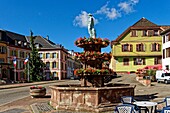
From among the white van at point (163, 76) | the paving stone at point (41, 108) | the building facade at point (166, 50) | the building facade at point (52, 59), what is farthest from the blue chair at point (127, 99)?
the building facade at point (52, 59)

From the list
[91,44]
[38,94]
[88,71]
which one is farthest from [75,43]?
[38,94]

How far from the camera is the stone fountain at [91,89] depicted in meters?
Result: 10.9

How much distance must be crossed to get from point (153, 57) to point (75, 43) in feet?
128

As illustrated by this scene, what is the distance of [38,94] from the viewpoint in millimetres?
17781

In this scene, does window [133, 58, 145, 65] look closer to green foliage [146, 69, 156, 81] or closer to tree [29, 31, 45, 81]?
green foliage [146, 69, 156, 81]

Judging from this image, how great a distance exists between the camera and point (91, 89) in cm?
1082

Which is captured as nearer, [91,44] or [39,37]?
[91,44]

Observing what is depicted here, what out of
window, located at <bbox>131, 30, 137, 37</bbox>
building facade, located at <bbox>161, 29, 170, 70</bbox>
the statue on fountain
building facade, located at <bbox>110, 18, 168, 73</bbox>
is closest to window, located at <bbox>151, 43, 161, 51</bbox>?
building facade, located at <bbox>110, 18, 168, 73</bbox>

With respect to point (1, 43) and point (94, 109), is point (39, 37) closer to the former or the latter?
point (1, 43)

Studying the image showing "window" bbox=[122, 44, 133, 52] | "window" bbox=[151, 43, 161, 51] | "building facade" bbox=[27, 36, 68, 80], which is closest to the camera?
"window" bbox=[151, 43, 161, 51]

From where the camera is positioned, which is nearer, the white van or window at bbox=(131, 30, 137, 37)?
the white van

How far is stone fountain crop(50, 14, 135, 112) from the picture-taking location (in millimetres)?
10898

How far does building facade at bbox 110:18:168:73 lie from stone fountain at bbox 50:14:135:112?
3582 cm

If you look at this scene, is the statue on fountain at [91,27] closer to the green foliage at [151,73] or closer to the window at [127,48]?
the green foliage at [151,73]
